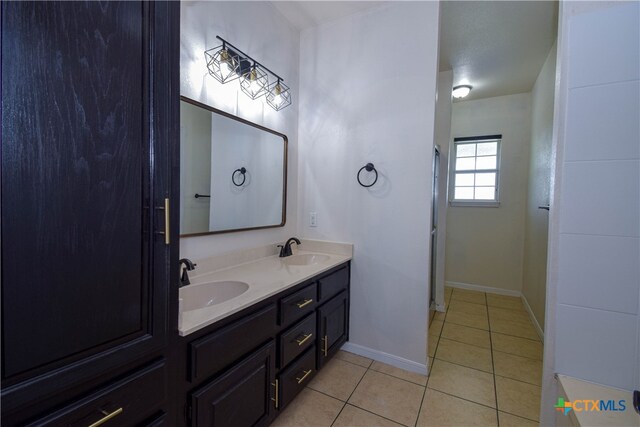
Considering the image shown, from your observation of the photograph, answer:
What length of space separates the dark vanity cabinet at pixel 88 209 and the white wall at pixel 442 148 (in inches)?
115

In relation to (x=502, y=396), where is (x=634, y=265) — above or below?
above

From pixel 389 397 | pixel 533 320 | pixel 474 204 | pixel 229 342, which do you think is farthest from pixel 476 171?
pixel 229 342

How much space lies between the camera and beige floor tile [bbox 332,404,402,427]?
153 centimetres

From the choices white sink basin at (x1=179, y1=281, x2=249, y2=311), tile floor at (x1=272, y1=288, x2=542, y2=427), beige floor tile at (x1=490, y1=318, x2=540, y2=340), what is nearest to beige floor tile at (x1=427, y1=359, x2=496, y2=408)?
tile floor at (x1=272, y1=288, x2=542, y2=427)

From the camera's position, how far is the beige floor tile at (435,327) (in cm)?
265

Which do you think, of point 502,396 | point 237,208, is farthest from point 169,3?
point 502,396

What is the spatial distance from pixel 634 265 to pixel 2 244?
1757 millimetres

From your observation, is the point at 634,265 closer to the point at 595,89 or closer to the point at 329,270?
the point at 595,89

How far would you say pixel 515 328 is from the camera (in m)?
2.77

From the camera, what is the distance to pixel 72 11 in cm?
62

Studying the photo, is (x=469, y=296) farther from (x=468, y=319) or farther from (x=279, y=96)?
(x=279, y=96)

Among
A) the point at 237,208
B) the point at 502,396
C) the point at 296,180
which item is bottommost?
the point at 502,396

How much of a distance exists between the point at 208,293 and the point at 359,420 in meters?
1.13

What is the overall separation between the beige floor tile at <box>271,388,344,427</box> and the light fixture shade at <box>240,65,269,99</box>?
203cm
